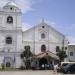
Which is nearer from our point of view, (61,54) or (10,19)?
(61,54)

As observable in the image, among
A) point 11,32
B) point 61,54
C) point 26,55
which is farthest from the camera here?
point 11,32

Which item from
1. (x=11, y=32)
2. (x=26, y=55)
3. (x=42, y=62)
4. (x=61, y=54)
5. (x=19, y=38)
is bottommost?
(x=42, y=62)

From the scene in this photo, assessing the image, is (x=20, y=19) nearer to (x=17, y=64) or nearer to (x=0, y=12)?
(x=0, y=12)

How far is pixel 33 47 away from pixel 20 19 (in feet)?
21.7

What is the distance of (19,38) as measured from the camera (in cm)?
6850

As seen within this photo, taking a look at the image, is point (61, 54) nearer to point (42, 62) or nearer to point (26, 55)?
point (42, 62)

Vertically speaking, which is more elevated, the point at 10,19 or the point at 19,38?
the point at 10,19

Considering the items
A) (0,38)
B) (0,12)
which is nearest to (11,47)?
(0,38)

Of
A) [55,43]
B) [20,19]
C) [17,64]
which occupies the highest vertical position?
[20,19]

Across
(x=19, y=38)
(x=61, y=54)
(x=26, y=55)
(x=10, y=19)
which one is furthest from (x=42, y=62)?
(x=10, y=19)

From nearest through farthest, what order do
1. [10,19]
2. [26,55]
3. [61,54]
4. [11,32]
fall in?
1. [26,55]
2. [61,54]
3. [11,32]
4. [10,19]

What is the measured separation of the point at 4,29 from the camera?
68250mm

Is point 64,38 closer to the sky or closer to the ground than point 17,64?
closer to the sky

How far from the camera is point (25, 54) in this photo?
66062mm
